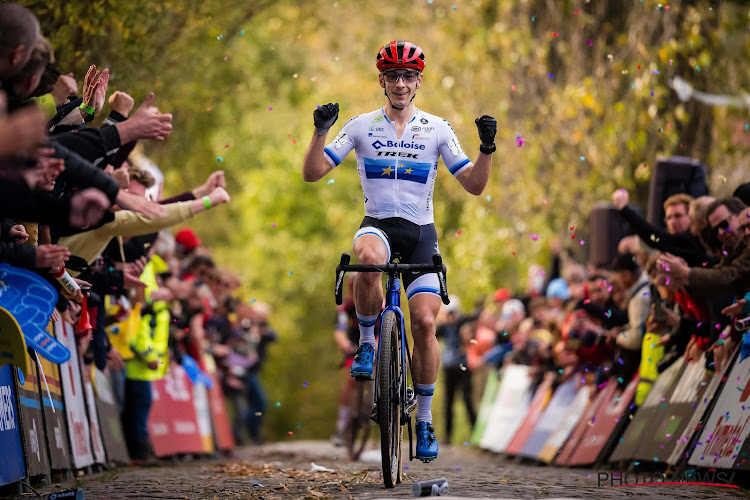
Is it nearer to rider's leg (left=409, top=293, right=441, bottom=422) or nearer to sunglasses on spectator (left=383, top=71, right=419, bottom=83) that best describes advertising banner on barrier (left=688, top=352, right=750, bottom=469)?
rider's leg (left=409, top=293, right=441, bottom=422)

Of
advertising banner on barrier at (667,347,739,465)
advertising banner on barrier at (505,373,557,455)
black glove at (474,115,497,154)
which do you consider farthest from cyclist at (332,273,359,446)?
black glove at (474,115,497,154)

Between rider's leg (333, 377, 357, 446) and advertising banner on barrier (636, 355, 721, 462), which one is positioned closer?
advertising banner on barrier (636, 355, 721, 462)

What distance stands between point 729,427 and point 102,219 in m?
4.89

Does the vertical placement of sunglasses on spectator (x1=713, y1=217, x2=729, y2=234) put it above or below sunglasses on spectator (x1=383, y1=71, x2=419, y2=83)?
below

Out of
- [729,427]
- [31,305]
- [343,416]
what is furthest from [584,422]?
[31,305]

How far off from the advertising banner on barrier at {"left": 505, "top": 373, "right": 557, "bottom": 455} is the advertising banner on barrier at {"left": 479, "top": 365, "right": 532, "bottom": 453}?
35 centimetres

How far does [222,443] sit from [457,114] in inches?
367

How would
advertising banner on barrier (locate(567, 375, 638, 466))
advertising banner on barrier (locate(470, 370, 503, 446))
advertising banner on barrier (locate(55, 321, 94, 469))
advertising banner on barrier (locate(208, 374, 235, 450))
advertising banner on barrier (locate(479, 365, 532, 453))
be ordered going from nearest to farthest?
1. advertising banner on barrier (locate(55, 321, 94, 469))
2. advertising banner on barrier (locate(567, 375, 638, 466))
3. advertising banner on barrier (locate(479, 365, 532, 453))
4. advertising banner on barrier (locate(208, 374, 235, 450))
5. advertising banner on barrier (locate(470, 370, 503, 446))

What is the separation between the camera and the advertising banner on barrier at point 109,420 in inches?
491

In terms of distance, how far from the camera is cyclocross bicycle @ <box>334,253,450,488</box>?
8359 millimetres

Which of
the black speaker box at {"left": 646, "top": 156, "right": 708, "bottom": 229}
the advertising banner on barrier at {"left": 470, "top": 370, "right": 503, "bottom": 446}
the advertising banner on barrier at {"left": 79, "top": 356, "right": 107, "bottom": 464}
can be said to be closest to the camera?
the advertising banner on barrier at {"left": 79, "top": 356, "right": 107, "bottom": 464}

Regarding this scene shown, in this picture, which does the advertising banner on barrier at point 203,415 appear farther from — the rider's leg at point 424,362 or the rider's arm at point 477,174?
the rider's arm at point 477,174

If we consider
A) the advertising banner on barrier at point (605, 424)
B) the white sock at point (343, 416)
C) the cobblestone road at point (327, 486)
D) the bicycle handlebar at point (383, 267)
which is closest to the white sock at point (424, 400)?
the cobblestone road at point (327, 486)

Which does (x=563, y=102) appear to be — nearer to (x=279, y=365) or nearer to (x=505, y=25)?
(x=505, y=25)
